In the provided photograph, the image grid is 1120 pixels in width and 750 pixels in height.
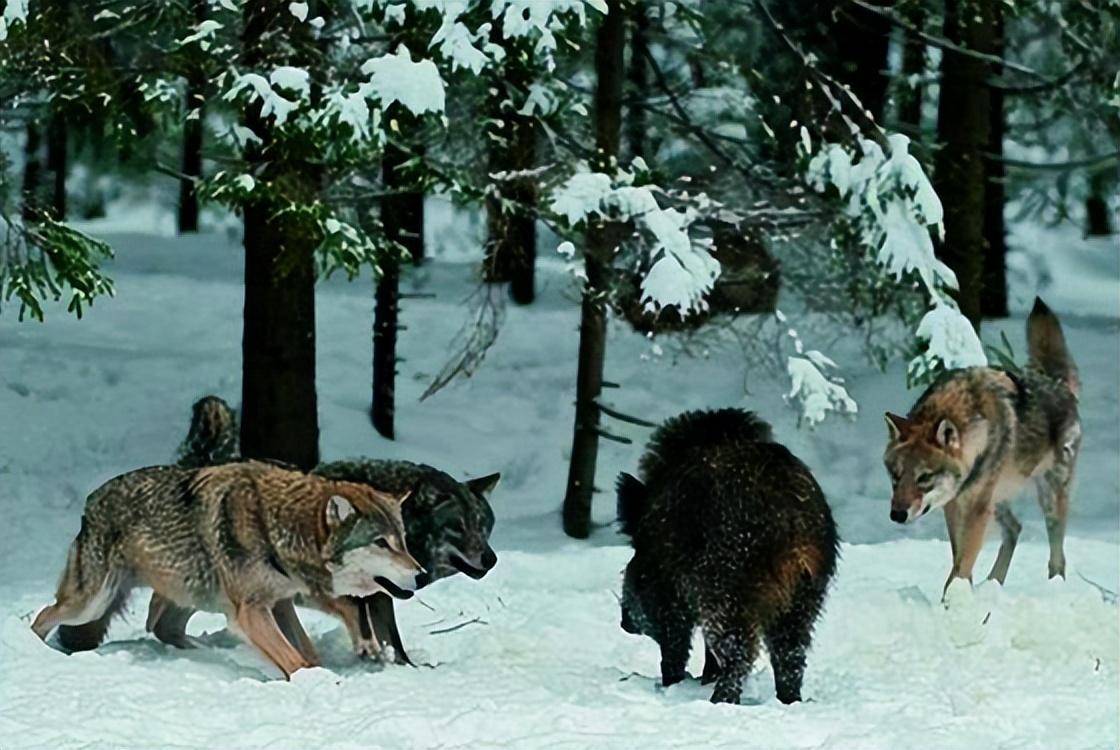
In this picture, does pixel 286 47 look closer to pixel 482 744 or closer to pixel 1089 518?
pixel 482 744

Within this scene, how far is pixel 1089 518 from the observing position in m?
15.9

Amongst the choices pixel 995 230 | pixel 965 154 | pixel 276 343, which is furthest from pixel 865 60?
pixel 276 343

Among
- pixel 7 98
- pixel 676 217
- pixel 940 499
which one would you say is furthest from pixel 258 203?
pixel 940 499

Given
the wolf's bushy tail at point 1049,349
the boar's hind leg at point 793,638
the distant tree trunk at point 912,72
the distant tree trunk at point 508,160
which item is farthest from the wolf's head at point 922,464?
the distant tree trunk at point 912,72

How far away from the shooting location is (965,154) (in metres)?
16.5

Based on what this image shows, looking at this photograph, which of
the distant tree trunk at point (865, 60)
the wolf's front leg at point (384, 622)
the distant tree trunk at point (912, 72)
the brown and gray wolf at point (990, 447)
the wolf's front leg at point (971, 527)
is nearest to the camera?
the wolf's front leg at point (384, 622)

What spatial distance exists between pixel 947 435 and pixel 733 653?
3.34 meters

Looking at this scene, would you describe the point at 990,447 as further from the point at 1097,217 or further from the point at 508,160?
the point at 1097,217

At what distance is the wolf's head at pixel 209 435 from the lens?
870 cm

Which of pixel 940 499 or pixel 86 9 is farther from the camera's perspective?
pixel 86 9

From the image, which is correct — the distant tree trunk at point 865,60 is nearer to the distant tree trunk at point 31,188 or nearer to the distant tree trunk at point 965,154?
the distant tree trunk at point 965,154

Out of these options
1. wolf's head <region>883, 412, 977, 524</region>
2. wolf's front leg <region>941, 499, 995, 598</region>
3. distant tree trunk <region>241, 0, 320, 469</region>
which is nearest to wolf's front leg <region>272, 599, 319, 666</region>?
wolf's head <region>883, 412, 977, 524</region>

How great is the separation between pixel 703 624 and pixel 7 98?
7.19 meters

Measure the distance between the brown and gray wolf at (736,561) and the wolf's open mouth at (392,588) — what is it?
3.53 ft
